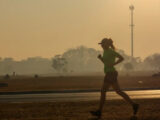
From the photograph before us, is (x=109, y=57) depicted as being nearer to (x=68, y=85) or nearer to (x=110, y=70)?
(x=110, y=70)

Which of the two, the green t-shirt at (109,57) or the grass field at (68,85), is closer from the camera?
the green t-shirt at (109,57)

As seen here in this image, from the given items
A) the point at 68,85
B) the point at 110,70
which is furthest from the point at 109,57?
the point at 68,85

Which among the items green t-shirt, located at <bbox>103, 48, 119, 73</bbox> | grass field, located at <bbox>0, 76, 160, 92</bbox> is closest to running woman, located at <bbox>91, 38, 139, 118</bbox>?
green t-shirt, located at <bbox>103, 48, 119, 73</bbox>

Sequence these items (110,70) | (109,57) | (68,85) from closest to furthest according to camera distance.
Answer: (110,70)
(109,57)
(68,85)

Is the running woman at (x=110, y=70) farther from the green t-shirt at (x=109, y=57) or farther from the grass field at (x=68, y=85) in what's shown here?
the grass field at (x=68, y=85)

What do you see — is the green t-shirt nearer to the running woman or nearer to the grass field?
the running woman

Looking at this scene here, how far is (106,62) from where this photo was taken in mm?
14039

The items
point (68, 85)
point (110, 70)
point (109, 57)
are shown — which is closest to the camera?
point (110, 70)

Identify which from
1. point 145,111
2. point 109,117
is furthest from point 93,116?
point 145,111

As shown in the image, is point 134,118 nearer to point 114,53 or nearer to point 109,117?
point 109,117

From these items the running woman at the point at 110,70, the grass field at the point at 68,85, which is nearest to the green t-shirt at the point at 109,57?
the running woman at the point at 110,70

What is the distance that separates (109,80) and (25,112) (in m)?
3.17

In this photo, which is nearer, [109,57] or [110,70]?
[110,70]

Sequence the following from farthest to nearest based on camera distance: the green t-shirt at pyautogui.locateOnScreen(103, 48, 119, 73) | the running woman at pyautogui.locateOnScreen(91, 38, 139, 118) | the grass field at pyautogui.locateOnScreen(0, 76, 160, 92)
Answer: the grass field at pyautogui.locateOnScreen(0, 76, 160, 92) → the green t-shirt at pyautogui.locateOnScreen(103, 48, 119, 73) → the running woman at pyautogui.locateOnScreen(91, 38, 139, 118)
